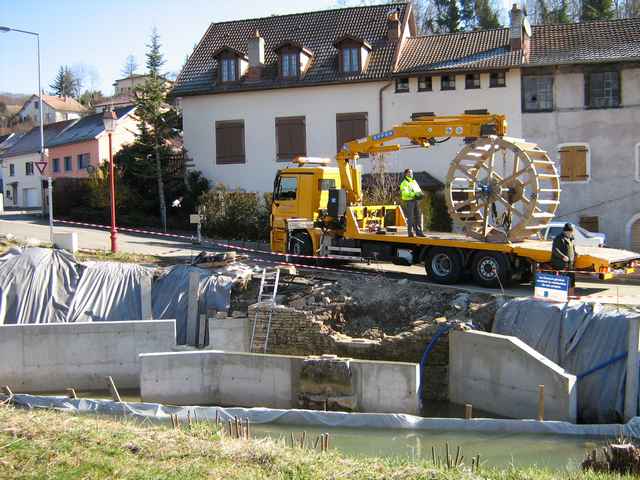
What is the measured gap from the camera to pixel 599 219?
1169 inches

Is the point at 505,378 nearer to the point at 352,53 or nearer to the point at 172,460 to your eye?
the point at 172,460

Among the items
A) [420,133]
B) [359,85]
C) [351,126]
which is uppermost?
[359,85]

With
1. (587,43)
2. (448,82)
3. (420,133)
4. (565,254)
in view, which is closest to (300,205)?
(420,133)

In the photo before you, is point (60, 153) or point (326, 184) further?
point (60, 153)

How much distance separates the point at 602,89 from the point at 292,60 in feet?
44.5

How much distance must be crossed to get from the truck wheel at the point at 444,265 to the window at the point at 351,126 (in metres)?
14.6

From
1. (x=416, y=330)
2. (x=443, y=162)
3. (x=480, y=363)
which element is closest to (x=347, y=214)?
(x=416, y=330)

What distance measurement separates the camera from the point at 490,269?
58.2ft

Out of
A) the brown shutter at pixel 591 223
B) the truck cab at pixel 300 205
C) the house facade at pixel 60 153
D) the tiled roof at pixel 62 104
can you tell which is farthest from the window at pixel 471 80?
the tiled roof at pixel 62 104

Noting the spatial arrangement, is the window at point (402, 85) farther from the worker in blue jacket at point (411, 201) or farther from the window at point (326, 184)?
the worker in blue jacket at point (411, 201)

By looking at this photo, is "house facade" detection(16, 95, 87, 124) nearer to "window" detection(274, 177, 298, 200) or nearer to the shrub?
the shrub

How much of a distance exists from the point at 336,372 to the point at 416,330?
7.18ft

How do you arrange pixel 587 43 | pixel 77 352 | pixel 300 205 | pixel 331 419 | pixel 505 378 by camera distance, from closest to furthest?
pixel 331 419 < pixel 505 378 < pixel 77 352 < pixel 300 205 < pixel 587 43

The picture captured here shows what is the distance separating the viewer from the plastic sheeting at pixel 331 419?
463 inches
